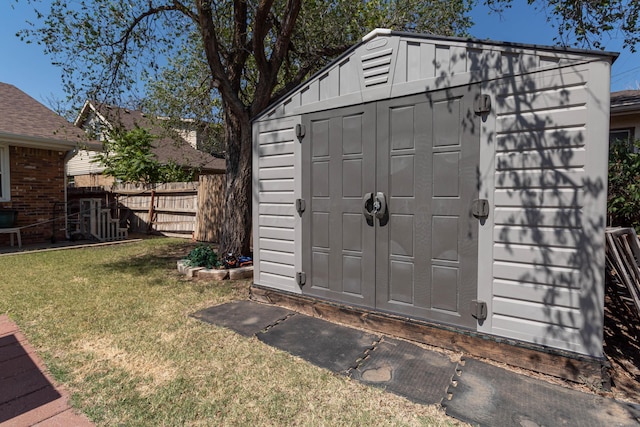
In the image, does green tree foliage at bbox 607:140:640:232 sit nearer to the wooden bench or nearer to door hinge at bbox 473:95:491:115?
door hinge at bbox 473:95:491:115

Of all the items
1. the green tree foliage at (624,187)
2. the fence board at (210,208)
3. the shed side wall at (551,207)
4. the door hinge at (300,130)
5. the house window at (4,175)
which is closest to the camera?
the shed side wall at (551,207)

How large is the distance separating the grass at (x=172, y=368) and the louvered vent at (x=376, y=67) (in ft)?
9.16

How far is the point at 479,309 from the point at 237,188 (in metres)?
4.38

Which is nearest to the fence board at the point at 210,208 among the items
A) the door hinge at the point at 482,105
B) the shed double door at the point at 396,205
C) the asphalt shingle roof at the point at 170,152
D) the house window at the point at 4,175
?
the house window at the point at 4,175

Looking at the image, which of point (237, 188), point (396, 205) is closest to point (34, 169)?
point (237, 188)

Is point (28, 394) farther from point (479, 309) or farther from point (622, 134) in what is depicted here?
point (622, 134)

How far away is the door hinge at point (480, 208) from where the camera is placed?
9.15 feet

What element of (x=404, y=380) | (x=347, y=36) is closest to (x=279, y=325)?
(x=404, y=380)

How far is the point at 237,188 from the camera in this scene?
5.91 meters

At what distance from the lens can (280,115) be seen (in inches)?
164

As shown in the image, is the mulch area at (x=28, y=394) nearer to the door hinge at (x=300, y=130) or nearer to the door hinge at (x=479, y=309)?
the door hinge at (x=479, y=309)

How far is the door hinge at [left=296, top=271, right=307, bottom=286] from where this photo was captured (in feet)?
13.1

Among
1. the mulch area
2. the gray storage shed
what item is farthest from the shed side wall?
the mulch area

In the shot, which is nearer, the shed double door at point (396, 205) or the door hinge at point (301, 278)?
the shed double door at point (396, 205)
